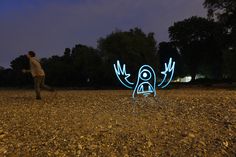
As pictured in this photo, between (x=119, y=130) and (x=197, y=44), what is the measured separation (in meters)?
50.0

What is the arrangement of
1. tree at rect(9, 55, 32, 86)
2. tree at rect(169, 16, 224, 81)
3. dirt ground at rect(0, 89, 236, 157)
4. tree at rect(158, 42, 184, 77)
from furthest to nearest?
tree at rect(158, 42, 184, 77) → tree at rect(169, 16, 224, 81) → tree at rect(9, 55, 32, 86) → dirt ground at rect(0, 89, 236, 157)

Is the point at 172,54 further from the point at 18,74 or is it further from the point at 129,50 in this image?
the point at 129,50

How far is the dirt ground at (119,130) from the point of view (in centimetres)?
764

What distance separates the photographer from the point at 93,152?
24.6ft

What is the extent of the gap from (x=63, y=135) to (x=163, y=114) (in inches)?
126

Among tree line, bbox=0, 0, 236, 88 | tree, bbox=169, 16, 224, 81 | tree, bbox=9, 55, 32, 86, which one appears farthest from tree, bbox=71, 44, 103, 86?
tree, bbox=169, 16, 224, 81

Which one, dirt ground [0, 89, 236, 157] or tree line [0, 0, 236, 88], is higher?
tree line [0, 0, 236, 88]

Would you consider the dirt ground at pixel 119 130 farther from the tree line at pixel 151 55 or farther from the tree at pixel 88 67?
the tree at pixel 88 67

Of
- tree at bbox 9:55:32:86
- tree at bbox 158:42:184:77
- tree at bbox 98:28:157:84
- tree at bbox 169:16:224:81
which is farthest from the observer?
tree at bbox 158:42:184:77

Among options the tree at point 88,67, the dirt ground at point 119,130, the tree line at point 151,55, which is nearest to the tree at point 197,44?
the tree line at point 151,55

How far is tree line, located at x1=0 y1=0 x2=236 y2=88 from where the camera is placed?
3662 cm

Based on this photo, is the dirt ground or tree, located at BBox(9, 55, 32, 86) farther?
tree, located at BBox(9, 55, 32, 86)

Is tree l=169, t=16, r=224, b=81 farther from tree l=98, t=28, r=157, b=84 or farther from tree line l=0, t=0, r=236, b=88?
tree l=98, t=28, r=157, b=84

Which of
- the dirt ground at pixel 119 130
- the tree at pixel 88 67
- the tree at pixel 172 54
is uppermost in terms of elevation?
the tree at pixel 172 54
